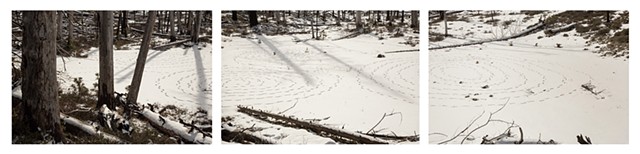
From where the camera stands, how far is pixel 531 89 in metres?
3.73

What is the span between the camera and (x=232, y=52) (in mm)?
3777

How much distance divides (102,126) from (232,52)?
2.89 feet

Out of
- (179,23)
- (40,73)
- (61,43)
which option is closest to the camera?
(40,73)

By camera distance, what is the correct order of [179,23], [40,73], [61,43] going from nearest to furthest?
[40,73], [61,43], [179,23]

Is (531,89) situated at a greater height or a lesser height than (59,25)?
lesser

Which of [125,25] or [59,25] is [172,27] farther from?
[59,25]

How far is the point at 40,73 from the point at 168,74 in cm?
69

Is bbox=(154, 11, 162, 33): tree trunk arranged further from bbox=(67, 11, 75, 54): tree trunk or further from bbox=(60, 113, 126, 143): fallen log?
bbox=(60, 113, 126, 143): fallen log

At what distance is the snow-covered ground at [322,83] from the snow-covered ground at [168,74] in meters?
0.12

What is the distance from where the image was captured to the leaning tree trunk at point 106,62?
12.2 feet

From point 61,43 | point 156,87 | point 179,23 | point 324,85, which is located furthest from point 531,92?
point 61,43
